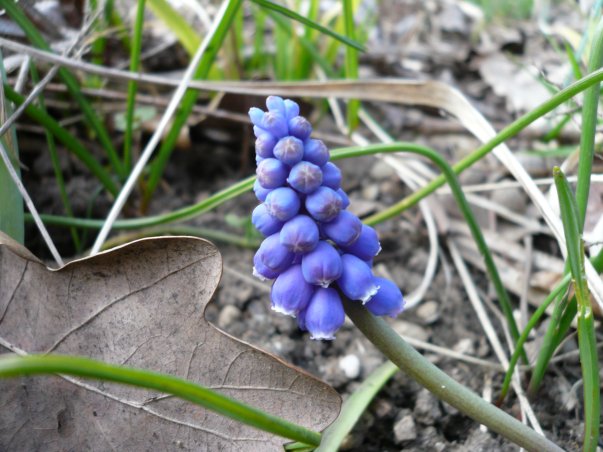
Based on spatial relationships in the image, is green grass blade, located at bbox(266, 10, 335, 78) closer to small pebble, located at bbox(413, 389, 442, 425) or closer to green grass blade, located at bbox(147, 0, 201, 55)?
green grass blade, located at bbox(147, 0, 201, 55)

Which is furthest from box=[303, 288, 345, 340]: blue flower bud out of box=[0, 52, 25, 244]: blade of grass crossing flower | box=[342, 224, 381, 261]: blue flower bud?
box=[0, 52, 25, 244]: blade of grass crossing flower

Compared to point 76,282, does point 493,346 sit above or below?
below

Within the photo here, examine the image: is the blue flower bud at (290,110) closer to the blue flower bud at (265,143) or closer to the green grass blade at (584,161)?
the blue flower bud at (265,143)

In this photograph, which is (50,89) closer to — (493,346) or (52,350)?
(52,350)

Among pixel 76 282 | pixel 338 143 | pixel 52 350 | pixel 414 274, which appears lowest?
pixel 414 274

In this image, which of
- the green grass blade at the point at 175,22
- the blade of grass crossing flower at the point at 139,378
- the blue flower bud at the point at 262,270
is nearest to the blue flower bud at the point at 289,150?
the blue flower bud at the point at 262,270

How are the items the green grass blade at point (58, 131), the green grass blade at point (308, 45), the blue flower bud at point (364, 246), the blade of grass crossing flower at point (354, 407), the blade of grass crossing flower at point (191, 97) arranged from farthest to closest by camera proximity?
the green grass blade at point (308, 45)
the blade of grass crossing flower at point (191, 97)
the green grass blade at point (58, 131)
the blade of grass crossing flower at point (354, 407)
the blue flower bud at point (364, 246)

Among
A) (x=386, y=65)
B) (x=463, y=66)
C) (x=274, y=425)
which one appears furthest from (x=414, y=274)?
(x=463, y=66)
